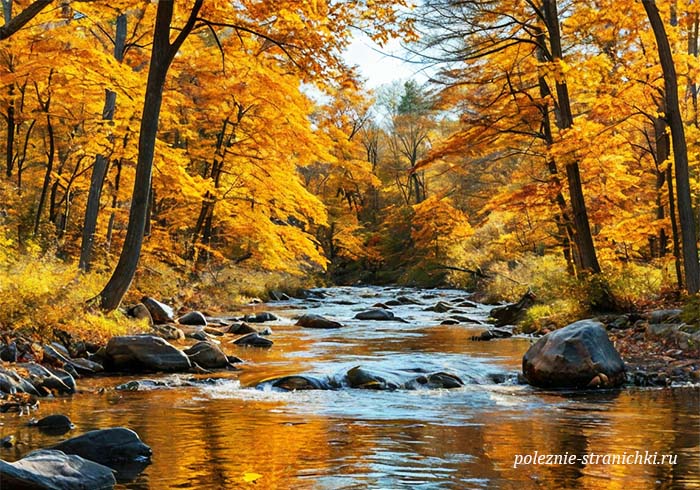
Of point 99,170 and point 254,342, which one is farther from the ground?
point 99,170

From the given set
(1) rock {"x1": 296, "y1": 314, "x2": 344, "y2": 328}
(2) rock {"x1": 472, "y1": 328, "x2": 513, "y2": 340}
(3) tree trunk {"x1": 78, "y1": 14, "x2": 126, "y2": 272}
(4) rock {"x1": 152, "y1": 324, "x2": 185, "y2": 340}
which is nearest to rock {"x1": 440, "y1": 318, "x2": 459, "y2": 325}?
(2) rock {"x1": 472, "y1": 328, "x2": 513, "y2": 340}

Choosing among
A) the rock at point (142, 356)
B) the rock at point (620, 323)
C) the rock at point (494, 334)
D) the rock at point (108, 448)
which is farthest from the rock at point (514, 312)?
the rock at point (108, 448)

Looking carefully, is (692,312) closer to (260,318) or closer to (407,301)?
(260,318)

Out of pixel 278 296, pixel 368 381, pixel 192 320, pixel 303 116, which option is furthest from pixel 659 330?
pixel 278 296

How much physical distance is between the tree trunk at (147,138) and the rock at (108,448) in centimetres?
677

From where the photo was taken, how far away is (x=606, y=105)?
1185cm

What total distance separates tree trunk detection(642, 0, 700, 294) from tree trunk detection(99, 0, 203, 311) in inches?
279

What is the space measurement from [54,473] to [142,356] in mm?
5327

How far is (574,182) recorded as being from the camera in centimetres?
1394

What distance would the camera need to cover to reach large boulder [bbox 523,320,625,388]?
28.0ft

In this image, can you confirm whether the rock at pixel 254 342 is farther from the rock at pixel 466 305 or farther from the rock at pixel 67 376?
the rock at pixel 466 305

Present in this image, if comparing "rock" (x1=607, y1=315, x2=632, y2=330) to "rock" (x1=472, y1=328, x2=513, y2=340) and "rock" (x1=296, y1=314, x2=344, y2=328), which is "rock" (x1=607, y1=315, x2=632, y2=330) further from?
"rock" (x1=296, y1=314, x2=344, y2=328)

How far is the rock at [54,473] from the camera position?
13.0 feet

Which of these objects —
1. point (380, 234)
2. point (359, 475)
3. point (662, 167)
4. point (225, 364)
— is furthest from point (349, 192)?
point (359, 475)
